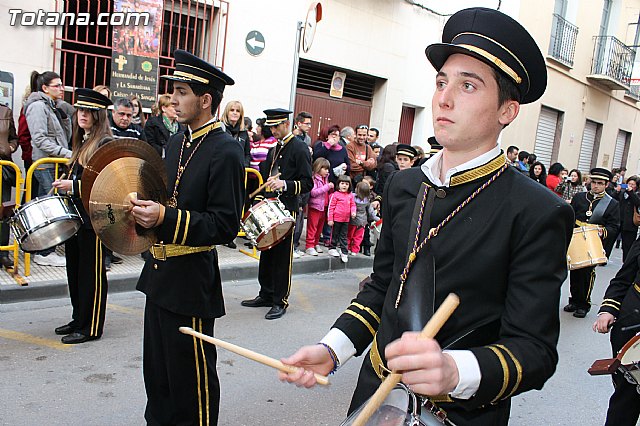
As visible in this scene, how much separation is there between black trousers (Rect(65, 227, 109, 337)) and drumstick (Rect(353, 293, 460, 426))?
405cm

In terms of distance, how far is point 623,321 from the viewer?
140 inches

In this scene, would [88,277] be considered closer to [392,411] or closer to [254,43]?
[392,411]

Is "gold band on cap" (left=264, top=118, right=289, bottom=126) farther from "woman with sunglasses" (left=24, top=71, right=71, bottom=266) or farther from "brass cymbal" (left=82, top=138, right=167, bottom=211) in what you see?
"brass cymbal" (left=82, top=138, right=167, bottom=211)

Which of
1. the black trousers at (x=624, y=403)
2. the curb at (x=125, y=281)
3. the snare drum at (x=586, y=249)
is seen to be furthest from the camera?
the snare drum at (x=586, y=249)

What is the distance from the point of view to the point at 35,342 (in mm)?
4875

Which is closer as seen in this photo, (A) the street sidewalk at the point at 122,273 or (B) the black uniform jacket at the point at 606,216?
(A) the street sidewalk at the point at 122,273

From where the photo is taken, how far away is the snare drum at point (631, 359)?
9.61ft

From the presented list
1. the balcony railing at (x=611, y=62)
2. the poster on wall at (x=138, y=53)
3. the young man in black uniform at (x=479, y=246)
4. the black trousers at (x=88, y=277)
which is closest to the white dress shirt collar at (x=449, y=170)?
the young man in black uniform at (x=479, y=246)

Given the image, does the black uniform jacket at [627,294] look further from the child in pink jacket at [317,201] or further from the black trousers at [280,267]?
the child in pink jacket at [317,201]

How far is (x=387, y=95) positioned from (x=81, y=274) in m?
10.5

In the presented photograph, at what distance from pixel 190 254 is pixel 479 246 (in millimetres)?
1904

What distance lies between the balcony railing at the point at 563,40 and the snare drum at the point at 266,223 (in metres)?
15.1

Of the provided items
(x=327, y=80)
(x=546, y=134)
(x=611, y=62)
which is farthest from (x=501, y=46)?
(x=611, y=62)

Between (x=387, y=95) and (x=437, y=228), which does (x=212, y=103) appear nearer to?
(x=437, y=228)
